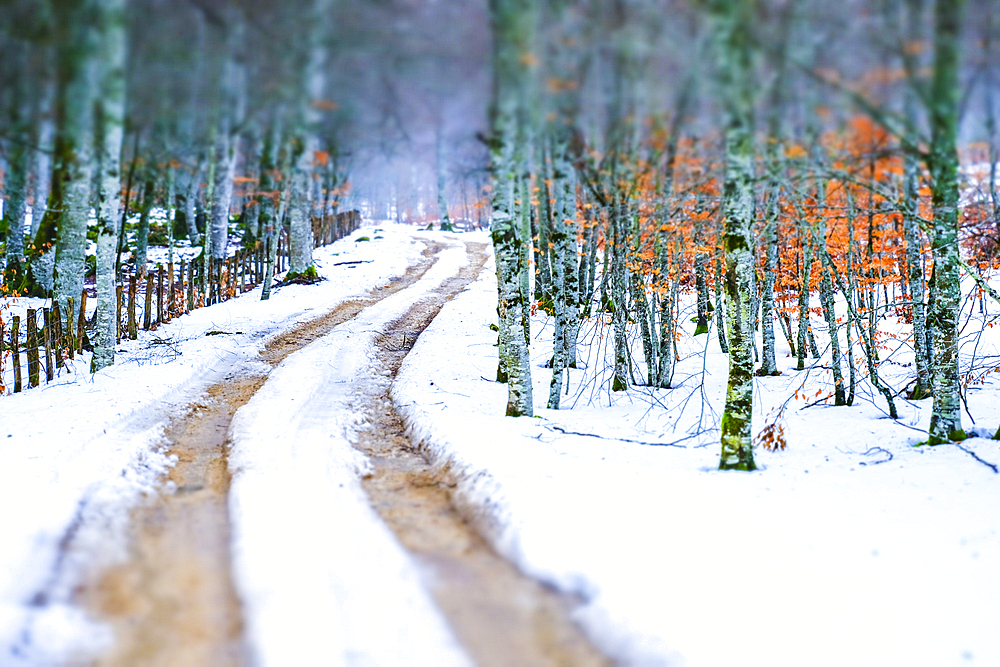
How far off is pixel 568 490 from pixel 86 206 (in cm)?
1028

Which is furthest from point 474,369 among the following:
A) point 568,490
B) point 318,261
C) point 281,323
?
point 318,261

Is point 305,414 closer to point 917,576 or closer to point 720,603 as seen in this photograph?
point 720,603

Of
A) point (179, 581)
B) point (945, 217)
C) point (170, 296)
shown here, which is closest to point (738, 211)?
point (945, 217)

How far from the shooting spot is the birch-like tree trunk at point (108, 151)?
1015 cm

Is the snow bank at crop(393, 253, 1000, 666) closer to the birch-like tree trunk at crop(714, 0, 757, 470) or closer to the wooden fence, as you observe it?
the birch-like tree trunk at crop(714, 0, 757, 470)

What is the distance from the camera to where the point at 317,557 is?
15.3 ft

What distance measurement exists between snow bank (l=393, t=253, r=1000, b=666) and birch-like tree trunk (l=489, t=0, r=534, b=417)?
92cm

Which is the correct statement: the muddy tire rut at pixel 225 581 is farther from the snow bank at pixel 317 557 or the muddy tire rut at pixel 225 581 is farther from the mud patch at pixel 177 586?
the snow bank at pixel 317 557

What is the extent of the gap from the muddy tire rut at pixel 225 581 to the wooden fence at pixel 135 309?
497cm

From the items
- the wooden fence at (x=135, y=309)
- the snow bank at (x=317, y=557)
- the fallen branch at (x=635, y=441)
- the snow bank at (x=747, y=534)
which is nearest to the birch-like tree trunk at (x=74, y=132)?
the wooden fence at (x=135, y=309)

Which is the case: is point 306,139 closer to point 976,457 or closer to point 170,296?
point 170,296

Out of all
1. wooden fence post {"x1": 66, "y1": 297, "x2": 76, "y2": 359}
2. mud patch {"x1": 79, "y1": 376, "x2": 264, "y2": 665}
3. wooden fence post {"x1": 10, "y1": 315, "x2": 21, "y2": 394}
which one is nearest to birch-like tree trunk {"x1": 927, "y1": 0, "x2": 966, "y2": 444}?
mud patch {"x1": 79, "y1": 376, "x2": 264, "y2": 665}

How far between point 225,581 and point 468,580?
67.3 inches

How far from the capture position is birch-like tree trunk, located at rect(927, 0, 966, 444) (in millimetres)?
6562
